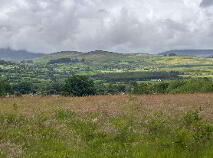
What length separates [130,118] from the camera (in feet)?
56.4

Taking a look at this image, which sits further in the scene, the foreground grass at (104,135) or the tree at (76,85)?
the tree at (76,85)

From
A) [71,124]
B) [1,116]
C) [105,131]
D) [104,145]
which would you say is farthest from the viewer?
[1,116]

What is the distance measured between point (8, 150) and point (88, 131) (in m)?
3.97

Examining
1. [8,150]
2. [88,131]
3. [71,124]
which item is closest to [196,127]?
[88,131]

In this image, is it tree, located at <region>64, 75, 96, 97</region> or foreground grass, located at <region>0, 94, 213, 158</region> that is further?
tree, located at <region>64, 75, 96, 97</region>

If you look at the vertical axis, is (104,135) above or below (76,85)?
below

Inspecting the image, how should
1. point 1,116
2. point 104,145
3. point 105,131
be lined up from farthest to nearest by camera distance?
point 1,116 < point 105,131 < point 104,145

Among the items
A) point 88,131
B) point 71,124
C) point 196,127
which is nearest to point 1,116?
point 71,124

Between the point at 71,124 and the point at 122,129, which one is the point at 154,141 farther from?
the point at 71,124

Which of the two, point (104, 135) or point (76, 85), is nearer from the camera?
point (104, 135)

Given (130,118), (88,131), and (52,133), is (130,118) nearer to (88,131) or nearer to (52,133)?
(88,131)

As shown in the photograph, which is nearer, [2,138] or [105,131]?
[2,138]

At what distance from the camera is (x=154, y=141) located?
1281 cm

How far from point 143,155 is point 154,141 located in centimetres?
189
